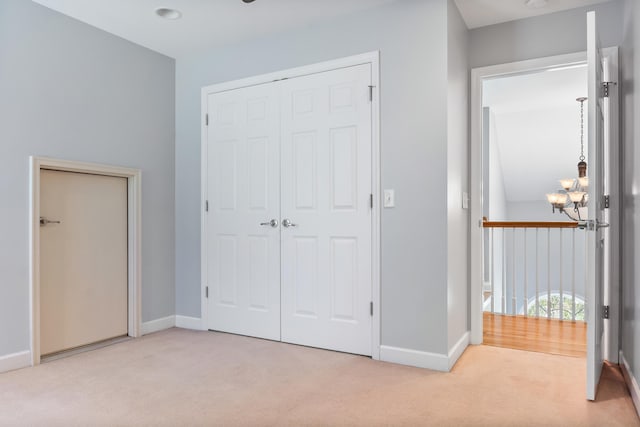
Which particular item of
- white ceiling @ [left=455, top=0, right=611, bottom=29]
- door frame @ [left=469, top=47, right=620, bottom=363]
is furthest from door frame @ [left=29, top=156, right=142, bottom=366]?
white ceiling @ [left=455, top=0, right=611, bottom=29]

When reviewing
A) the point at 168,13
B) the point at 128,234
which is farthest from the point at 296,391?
the point at 168,13

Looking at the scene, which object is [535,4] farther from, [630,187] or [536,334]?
[536,334]

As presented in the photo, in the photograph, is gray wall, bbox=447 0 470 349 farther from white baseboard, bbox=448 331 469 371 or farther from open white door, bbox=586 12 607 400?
open white door, bbox=586 12 607 400

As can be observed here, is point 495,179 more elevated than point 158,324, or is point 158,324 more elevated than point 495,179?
point 495,179

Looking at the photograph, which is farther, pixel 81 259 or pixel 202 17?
pixel 81 259

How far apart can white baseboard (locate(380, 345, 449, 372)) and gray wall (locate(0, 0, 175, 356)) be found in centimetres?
207

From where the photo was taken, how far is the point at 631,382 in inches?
95.8

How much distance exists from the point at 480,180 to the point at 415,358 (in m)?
1.48

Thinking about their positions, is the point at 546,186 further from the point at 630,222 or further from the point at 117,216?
the point at 117,216

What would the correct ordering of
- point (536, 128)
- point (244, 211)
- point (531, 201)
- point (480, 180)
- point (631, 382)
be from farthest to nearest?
point (531, 201)
point (536, 128)
point (244, 211)
point (480, 180)
point (631, 382)

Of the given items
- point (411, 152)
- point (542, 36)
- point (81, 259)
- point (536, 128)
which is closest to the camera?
point (411, 152)

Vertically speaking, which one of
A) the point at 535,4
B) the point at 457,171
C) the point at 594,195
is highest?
the point at 535,4

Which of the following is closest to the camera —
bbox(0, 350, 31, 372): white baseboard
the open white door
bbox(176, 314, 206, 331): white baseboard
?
the open white door

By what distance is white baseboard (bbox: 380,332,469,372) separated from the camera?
111 inches
